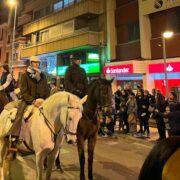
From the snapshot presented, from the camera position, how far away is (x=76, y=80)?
654 cm

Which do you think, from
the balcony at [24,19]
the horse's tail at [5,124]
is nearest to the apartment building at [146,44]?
the horse's tail at [5,124]

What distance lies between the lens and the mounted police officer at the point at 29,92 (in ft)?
16.1

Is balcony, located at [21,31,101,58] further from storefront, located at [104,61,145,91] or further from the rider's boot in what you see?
the rider's boot

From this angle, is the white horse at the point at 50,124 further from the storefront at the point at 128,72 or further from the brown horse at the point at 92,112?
the storefront at the point at 128,72

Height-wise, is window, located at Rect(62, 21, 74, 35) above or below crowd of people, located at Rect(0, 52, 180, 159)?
above

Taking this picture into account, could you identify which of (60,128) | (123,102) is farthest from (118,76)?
(60,128)

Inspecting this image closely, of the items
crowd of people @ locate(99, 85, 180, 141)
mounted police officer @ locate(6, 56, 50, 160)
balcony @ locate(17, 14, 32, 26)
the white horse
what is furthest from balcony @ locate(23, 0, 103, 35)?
the white horse

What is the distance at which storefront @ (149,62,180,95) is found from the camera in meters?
18.4

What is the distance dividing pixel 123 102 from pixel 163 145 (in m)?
10.6

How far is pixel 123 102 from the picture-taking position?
1300cm

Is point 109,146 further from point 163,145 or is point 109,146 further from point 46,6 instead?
point 46,6

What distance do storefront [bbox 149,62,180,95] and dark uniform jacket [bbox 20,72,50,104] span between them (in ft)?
46.6

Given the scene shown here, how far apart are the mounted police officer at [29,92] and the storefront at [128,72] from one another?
15390 mm

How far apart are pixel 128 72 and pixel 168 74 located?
3095 mm
